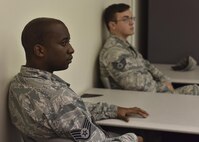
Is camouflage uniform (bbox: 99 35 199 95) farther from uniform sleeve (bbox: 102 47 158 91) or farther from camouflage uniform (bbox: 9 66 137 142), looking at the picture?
camouflage uniform (bbox: 9 66 137 142)

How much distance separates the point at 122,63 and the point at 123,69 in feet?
0.13

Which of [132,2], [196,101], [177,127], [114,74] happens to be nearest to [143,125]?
[177,127]

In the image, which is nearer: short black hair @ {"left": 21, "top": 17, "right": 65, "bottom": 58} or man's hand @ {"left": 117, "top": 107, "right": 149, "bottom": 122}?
short black hair @ {"left": 21, "top": 17, "right": 65, "bottom": 58}

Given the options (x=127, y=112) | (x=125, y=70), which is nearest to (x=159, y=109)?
(x=127, y=112)

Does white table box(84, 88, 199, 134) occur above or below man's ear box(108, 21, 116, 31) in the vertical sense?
below

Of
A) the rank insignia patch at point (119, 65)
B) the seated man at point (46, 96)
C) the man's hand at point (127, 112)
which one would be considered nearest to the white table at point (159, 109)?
the man's hand at point (127, 112)

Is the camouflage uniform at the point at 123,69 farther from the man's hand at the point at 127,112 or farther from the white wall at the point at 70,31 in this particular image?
the man's hand at the point at 127,112

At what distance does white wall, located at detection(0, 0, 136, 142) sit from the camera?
5.47 ft

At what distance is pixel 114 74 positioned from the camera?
108 inches

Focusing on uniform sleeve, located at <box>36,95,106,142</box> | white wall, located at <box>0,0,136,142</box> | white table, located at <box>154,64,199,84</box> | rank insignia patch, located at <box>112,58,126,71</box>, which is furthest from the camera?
white table, located at <box>154,64,199,84</box>

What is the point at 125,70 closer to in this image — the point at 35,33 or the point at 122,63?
the point at 122,63

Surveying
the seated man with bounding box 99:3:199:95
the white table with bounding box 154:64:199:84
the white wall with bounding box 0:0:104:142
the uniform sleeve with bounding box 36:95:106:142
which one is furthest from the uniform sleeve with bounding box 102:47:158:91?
the uniform sleeve with bounding box 36:95:106:142

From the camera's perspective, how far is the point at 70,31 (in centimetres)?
237

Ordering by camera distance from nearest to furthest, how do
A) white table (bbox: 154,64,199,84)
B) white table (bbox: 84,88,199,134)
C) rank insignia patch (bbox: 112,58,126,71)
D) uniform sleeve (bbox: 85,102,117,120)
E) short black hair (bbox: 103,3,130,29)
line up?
1. white table (bbox: 84,88,199,134)
2. uniform sleeve (bbox: 85,102,117,120)
3. rank insignia patch (bbox: 112,58,126,71)
4. short black hair (bbox: 103,3,130,29)
5. white table (bbox: 154,64,199,84)
